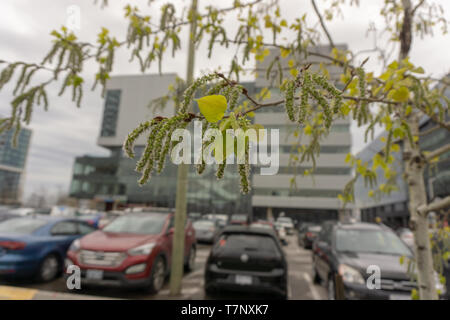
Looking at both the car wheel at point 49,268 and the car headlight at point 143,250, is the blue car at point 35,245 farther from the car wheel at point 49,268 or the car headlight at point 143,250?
the car headlight at point 143,250

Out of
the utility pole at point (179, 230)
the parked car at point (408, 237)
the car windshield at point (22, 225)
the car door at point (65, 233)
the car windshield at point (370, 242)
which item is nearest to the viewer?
the utility pole at point (179, 230)

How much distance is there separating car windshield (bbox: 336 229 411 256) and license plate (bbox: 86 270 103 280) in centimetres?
466

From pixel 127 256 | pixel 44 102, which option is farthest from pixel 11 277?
pixel 44 102

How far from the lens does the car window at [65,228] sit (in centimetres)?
697

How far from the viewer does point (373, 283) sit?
2502mm

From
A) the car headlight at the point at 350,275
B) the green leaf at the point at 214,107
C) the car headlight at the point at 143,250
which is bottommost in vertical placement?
the car headlight at the point at 350,275

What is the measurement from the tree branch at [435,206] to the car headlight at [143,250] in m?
4.51

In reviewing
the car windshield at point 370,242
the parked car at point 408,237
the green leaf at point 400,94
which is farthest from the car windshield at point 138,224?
the parked car at point 408,237

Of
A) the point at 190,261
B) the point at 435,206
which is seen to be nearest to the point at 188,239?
the point at 190,261

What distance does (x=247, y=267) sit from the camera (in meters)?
5.32

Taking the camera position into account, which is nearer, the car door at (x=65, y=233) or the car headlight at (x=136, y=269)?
the car headlight at (x=136, y=269)

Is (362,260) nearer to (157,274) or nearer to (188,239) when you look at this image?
(157,274)

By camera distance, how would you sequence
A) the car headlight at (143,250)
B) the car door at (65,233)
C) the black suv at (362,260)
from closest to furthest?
the black suv at (362,260) → the car headlight at (143,250) → the car door at (65,233)

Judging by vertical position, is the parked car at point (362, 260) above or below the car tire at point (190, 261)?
above
